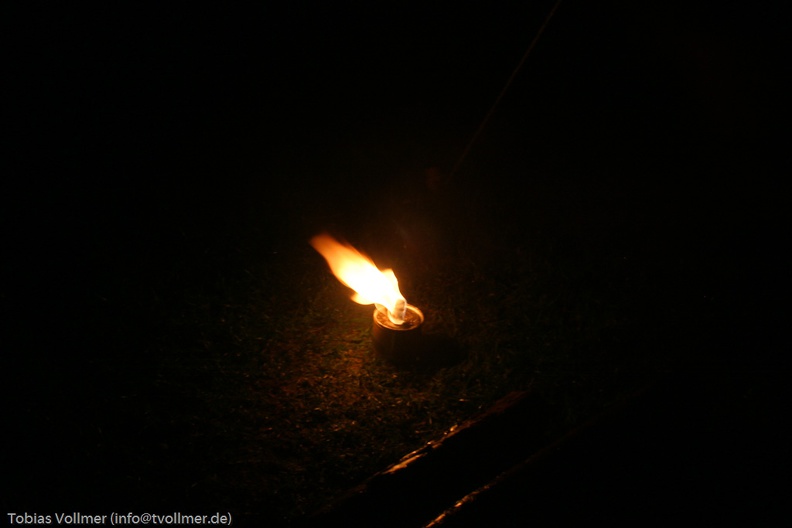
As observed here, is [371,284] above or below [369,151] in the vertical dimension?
below

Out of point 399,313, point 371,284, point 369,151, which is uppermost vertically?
point 369,151

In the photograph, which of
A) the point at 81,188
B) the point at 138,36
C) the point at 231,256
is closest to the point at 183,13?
the point at 138,36

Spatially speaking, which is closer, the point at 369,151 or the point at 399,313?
the point at 399,313

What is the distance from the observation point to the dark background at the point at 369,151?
15.1ft

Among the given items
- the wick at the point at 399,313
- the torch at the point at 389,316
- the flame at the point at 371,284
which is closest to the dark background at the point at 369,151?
the flame at the point at 371,284

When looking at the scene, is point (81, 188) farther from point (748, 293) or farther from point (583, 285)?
Result: point (748, 293)

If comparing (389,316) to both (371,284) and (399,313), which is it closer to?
(399,313)

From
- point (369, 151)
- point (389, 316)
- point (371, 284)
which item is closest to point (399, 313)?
point (389, 316)

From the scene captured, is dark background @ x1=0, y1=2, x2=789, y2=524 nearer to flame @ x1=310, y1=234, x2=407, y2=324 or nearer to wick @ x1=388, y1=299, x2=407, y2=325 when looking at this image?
flame @ x1=310, y1=234, x2=407, y2=324

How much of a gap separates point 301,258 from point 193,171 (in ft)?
6.49

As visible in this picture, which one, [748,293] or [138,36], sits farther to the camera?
[138,36]

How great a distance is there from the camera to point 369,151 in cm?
652

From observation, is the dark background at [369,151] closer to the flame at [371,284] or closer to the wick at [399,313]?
the flame at [371,284]

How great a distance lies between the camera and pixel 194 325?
4250mm
